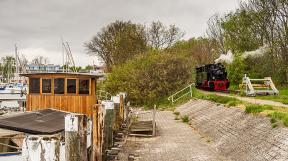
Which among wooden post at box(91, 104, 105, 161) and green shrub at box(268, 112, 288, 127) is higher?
green shrub at box(268, 112, 288, 127)

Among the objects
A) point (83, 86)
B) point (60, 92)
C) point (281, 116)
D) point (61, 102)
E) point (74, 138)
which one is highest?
point (83, 86)

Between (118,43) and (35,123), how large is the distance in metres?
42.2

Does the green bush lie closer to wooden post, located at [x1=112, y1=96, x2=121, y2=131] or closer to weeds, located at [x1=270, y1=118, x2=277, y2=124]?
wooden post, located at [x1=112, y1=96, x2=121, y2=131]

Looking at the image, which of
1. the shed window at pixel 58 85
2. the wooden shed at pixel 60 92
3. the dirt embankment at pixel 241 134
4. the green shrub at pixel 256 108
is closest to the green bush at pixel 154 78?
the dirt embankment at pixel 241 134

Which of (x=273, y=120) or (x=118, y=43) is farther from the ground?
(x=118, y=43)

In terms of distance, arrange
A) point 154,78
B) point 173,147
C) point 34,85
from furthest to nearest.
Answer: point 154,78, point 34,85, point 173,147

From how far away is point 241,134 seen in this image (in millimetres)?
17250

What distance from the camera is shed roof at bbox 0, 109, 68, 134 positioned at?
14524 millimetres

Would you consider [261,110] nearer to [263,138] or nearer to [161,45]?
[263,138]

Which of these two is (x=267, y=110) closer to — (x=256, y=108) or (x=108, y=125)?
(x=256, y=108)

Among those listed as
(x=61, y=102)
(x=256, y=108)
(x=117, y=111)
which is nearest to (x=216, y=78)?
(x=117, y=111)

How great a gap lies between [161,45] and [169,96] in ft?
67.2

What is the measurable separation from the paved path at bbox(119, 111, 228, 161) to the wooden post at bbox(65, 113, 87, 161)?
606 centimetres

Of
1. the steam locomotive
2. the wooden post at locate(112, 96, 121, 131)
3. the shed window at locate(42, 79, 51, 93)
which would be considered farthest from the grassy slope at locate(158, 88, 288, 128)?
the shed window at locate(42, 79, 51, 93)
